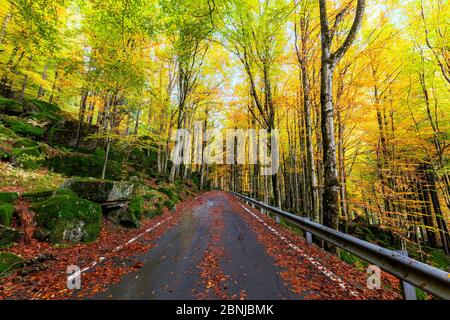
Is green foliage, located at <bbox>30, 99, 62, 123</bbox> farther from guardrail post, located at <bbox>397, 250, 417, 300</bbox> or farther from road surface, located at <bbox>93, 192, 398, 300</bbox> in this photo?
guardrail post, located at <bbox>397, 250, 417, 300</bbox>

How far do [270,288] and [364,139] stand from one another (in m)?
13.0

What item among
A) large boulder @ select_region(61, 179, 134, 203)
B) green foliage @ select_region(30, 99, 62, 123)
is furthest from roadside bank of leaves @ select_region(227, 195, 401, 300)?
green foliage @ select_region(30, 99, 62, 123)

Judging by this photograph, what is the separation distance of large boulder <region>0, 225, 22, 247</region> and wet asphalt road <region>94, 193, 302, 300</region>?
295 centimetres

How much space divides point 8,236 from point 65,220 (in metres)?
1.07

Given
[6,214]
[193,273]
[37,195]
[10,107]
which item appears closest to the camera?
[193,273]

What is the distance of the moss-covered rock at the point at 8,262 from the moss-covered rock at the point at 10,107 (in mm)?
13935

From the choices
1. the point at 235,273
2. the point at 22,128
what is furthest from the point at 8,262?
the point at 22,128

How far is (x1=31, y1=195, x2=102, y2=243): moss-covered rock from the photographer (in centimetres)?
502

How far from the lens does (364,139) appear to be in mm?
12453

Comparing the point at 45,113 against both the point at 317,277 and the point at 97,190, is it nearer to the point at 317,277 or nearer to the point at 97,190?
the point at 97,190

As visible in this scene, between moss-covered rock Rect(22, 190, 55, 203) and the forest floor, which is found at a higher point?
moss-covered rock Rect(22, 190, 55, 203)

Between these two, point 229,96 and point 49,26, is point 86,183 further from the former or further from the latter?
point 229,96

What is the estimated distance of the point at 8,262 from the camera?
367 cm

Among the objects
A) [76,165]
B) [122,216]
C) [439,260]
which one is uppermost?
[76,165]
